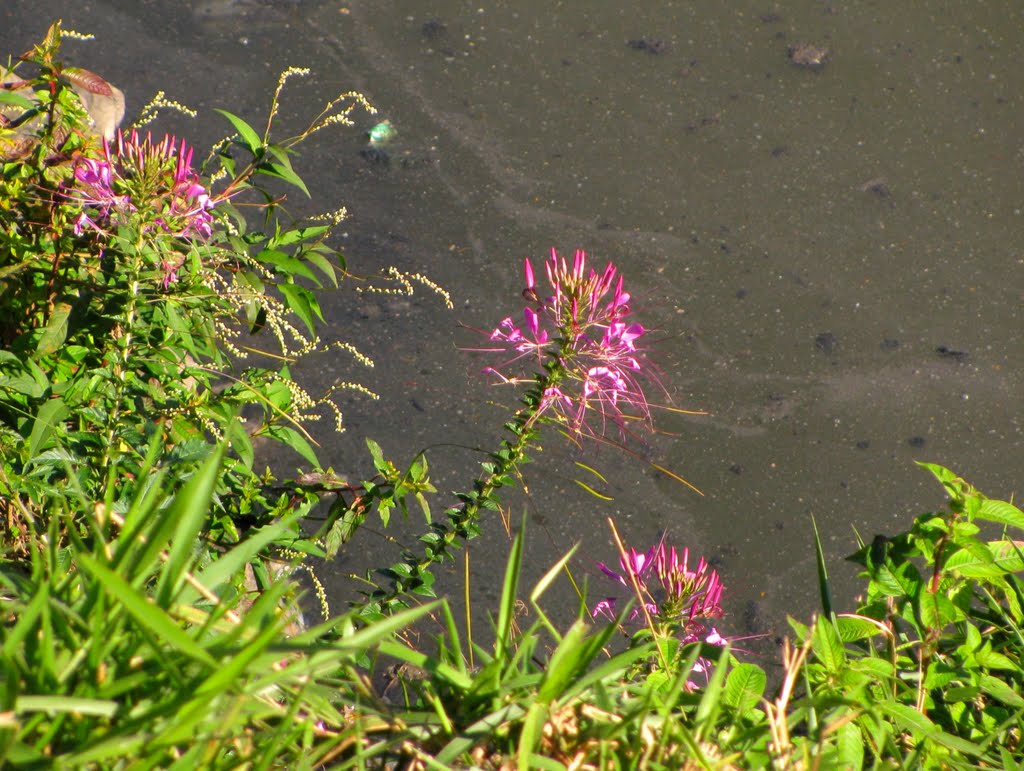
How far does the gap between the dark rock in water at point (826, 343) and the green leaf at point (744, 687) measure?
2840mm

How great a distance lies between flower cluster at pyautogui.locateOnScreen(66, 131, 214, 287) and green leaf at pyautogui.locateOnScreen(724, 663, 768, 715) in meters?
1.17

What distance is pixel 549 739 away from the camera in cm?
106

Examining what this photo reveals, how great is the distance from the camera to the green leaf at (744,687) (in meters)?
1.26

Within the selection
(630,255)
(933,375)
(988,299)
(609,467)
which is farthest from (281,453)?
(988,299)

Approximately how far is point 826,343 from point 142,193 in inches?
115

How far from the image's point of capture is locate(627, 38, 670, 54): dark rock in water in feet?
16.6

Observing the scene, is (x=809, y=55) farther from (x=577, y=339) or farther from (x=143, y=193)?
(x=143, y=193)

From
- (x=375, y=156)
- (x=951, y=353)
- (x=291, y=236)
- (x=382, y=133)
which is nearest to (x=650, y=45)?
(x=382, y=133)

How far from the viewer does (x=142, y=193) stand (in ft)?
5.56

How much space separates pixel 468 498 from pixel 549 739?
0.84 meters

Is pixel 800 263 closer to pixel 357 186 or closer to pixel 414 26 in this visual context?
pixel 357 186

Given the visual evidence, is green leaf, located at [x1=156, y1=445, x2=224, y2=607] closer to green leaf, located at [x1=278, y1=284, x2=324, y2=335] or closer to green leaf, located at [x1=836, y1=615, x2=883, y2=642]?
green leaf, located at [x1=836, y1=615, x2=883, y2=642]

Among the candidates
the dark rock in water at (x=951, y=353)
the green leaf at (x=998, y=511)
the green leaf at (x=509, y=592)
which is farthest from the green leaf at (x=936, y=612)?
the dark rock in water at (x=951, y=353)

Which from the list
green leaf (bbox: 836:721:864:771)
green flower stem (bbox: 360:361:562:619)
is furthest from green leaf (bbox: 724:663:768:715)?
green flower stem (bbox: 360:361:562:619)
